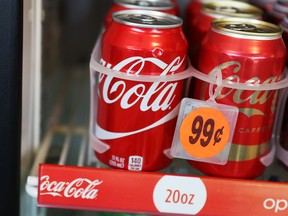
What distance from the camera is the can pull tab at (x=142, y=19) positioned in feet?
2.76

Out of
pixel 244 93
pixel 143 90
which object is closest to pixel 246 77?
pixel 244 93

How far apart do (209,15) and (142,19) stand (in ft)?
0.62

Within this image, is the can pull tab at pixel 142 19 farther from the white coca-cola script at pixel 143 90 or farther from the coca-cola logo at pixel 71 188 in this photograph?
the coca-cola logo at pixel 71 188

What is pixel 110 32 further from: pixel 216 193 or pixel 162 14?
pixel 216 193

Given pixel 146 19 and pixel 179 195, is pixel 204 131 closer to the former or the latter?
pixel 179 195

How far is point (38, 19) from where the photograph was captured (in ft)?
3.26

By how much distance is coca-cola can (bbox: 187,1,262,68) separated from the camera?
38.7 inches

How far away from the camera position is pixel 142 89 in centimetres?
79

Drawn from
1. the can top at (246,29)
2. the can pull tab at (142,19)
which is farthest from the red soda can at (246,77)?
the can pull tab at (142,19)

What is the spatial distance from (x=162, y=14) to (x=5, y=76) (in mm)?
313

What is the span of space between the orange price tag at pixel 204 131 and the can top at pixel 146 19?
0.51 feet

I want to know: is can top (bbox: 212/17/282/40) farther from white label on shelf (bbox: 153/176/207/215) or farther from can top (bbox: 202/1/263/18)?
white label on shelf (bbox: 153/176/207/215)

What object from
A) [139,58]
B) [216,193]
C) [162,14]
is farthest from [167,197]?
[162,14]

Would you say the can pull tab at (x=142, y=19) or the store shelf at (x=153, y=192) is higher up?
the can pull tab at (x=142, y=19)
